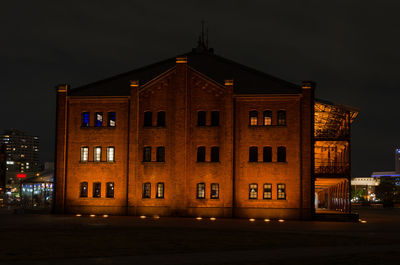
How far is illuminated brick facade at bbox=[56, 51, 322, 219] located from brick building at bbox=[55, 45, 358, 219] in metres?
0.08

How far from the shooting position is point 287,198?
133 ft

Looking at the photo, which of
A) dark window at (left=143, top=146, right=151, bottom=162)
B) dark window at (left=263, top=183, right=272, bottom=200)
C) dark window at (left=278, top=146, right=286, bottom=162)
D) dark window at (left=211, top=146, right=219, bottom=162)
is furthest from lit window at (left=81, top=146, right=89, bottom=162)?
dark window at (left=278, top=146, right=286, bottom=162)

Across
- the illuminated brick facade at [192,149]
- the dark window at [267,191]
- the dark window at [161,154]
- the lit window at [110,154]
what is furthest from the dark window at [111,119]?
the dark window at [267,191]

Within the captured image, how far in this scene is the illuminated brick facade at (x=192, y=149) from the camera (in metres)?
40.9

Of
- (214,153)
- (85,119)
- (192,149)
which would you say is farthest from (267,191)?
(85,119)

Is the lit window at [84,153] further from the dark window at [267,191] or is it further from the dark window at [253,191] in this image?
the dark window at [267,191]

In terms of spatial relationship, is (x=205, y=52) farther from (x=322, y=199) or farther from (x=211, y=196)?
(x=322, y=199)

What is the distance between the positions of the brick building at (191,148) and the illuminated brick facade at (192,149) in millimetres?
81

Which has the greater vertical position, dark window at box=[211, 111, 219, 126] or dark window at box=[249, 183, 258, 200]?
dark window at box=[211, 111, 219, 126]

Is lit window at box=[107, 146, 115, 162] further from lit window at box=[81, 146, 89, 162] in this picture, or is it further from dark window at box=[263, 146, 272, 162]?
dark window at box=[263, 146, 272, 162]

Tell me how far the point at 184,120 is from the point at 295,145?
360 inches

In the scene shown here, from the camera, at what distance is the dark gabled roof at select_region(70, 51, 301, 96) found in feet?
139

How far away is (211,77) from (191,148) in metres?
6.47

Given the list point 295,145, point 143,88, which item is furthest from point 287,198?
point 143,88
